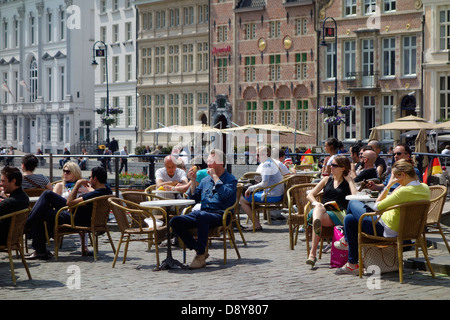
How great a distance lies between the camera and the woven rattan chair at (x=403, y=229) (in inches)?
343

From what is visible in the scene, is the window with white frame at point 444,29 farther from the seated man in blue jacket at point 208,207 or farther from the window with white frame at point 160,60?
the seated man in blue jacket at point 208,207

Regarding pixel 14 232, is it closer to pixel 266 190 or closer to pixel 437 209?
pixel 437 209

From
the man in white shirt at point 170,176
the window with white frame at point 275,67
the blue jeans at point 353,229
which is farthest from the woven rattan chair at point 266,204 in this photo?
the window with white frame at point 275,67

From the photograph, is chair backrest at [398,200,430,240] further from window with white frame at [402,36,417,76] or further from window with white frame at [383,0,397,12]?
window with white frame at [383,0,397,12]

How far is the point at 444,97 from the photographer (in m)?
41.1

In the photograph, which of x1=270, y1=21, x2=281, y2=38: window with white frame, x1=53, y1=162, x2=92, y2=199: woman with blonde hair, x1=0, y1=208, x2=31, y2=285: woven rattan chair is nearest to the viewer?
x1=0, y1=208, x2=31, y2=285: woven rattan chair

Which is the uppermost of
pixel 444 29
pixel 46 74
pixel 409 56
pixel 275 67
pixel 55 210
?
pixel 46 74

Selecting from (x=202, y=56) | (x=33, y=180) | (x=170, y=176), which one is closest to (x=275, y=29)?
(x=202, y=56)

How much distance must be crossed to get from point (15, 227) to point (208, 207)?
91.3 inches

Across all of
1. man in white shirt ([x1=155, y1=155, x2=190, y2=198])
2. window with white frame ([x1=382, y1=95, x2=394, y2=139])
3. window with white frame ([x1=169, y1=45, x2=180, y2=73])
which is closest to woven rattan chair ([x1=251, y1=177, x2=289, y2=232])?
→ man in white shirt ([x1=155, y1=155, x2=190, y2=198])

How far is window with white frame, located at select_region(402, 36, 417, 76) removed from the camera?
139ft

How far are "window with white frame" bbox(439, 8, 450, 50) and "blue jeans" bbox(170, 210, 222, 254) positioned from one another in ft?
109

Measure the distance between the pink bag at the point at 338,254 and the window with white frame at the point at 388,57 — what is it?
114 ft
